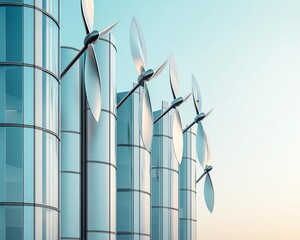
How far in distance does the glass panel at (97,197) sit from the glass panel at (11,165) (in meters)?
14.0

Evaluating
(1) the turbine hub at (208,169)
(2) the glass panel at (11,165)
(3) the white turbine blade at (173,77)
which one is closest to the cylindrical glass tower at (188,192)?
(1) the turbine hub at (208,169)

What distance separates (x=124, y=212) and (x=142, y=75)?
34.9ft

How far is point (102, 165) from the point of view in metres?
56.0

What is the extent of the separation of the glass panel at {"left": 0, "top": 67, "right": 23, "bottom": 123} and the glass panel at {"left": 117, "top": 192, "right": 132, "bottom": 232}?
22.1m

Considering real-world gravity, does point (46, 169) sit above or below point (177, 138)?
below

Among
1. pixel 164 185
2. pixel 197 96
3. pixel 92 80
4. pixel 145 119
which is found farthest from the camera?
pixel 164 185

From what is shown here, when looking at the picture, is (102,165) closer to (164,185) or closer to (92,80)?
(92,80)

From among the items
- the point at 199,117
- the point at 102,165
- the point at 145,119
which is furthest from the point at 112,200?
the point at 199,117

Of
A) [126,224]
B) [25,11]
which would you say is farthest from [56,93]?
[126,224]

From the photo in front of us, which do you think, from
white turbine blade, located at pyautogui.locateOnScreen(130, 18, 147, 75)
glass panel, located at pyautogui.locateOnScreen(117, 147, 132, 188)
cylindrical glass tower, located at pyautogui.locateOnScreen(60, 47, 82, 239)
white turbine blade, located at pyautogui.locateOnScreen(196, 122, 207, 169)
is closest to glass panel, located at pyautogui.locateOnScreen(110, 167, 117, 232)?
cylindrical glass tower, located at pyautogui.locateOnScreen(60, 47, 82, 239)

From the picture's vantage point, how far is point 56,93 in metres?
Answer: 45.1

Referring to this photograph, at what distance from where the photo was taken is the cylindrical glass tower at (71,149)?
173 ft

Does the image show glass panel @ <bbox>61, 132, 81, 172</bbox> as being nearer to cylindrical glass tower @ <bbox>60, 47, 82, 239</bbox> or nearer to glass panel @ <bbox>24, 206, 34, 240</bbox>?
cylindrical glass tower @ <bbox>60, 47, 82, 239</bbox>

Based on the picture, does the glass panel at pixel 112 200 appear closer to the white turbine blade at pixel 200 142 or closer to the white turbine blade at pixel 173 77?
the white turbine blade at pixel 173 77
